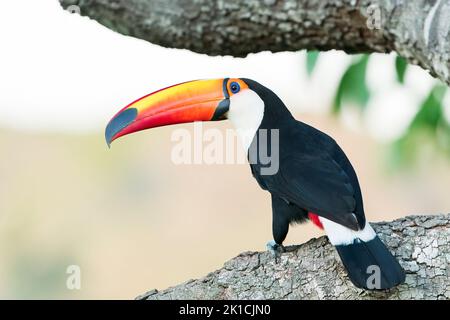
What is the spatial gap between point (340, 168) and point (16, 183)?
728cm

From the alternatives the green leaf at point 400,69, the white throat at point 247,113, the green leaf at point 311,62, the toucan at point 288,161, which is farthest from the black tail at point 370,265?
the green leaf at point 400,69

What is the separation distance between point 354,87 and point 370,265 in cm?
135

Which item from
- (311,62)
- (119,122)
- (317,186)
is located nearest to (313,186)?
(317,186)

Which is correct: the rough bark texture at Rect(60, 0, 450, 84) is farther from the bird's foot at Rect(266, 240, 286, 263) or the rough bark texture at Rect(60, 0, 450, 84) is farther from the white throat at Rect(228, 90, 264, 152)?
the white throat at Rect(228, 90, 264, 152)

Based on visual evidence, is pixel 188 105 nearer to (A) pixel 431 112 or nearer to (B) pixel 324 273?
(B) pixel 324 273

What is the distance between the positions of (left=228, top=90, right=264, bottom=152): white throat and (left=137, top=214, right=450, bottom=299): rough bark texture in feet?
1.70

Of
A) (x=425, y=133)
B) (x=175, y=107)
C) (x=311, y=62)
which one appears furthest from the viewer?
(x=425, y=133)

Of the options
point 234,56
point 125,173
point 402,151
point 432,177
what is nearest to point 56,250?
point 125,173

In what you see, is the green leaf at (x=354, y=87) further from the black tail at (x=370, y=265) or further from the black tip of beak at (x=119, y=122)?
the black tail at (x=370, y=265)

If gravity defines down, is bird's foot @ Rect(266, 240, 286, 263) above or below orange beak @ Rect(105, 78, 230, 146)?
below

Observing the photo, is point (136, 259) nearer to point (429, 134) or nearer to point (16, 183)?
point (16, 183)

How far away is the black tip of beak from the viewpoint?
2.74 metres

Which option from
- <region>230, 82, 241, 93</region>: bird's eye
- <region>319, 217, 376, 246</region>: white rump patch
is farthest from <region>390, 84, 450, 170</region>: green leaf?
<region>319, 217, 376, 246</region>: white rump patch

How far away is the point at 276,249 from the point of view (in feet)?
8.66
